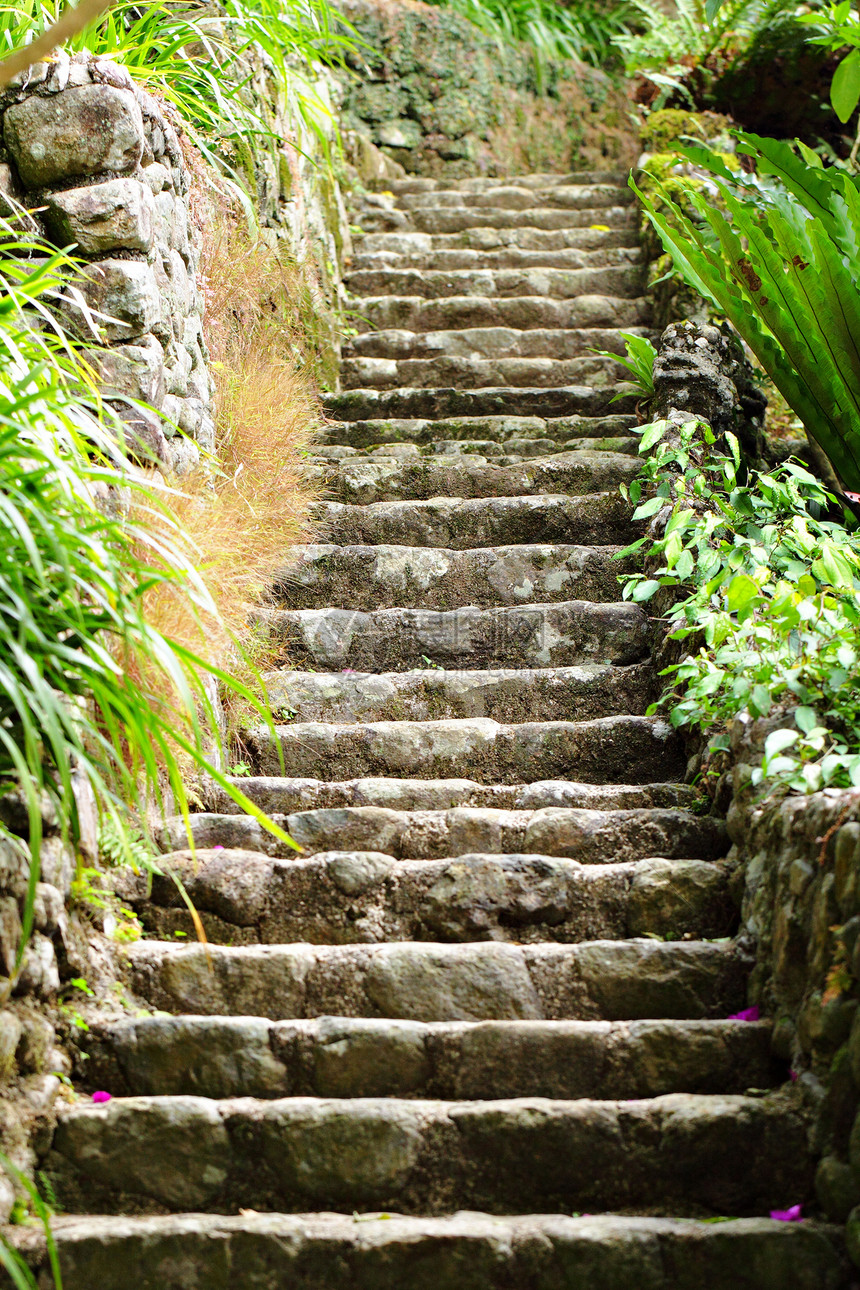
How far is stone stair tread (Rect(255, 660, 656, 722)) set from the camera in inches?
97.1

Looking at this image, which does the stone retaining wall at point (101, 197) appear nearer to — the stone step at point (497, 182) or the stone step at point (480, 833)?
the stone step at point (480, 833)

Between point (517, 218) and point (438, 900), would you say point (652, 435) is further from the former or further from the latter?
point (517, 218)

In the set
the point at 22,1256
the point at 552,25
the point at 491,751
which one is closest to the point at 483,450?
the point at 491,751

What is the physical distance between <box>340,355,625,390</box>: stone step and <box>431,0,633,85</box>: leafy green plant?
3.16 m

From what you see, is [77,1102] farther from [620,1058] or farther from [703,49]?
[703,49]

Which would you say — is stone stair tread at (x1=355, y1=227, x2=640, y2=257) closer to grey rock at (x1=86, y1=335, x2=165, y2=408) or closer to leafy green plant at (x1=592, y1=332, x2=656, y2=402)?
leafy green plant at (x1=592, y1=332, x2=656, y2=402)

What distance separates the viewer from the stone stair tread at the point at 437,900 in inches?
72.2

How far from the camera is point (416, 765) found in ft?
7.59

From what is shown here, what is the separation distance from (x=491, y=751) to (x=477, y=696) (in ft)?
0.68

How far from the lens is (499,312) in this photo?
164 inches

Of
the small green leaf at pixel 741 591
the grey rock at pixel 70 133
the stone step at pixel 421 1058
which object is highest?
the grey rock at pixel 70 133

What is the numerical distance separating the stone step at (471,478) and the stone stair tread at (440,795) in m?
1.23

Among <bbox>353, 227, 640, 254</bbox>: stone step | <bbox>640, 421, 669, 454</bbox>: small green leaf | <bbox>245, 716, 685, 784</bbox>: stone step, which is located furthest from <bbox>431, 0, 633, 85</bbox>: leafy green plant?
<bbox>245, 716, 685, 784</bbox>: stone step

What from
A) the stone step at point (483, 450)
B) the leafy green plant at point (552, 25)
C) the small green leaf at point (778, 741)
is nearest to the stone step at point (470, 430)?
the stone step at point (483, 450)
